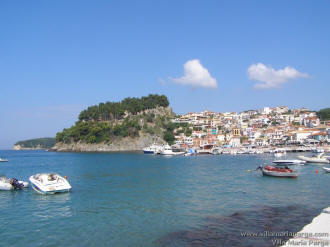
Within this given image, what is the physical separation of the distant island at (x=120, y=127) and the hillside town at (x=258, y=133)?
10.6 metres

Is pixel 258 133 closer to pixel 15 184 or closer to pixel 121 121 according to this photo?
pixel 121 121

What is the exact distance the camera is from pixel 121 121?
155125 millimetres

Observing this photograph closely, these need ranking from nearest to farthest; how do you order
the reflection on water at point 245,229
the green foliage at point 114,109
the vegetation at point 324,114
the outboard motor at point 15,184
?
the reflection on water at point 245,229
the outboard motor at point 15,184
the vegetation at point 324,114
the green foliage at point 114,109

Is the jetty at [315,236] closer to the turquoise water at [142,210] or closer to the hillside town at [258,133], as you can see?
the turquoise water at [142,210]

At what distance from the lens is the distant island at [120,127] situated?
140 metres

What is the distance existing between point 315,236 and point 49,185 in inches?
927

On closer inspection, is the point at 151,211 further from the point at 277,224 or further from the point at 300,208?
the point at 300,208

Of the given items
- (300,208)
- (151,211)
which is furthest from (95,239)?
(300,208)

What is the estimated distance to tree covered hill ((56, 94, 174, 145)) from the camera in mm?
141375

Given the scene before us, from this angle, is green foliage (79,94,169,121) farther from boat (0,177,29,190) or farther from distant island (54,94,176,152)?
boat (0,177,29,190)

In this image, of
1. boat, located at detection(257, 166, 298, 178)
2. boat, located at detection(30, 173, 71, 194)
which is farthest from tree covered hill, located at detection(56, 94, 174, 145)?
boat, located at detection(30, 173, 71, 194)

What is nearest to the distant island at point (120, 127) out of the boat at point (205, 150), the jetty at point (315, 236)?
the boat at point (205, 150)

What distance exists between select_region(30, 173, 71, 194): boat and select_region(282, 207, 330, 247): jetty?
22.2 meters

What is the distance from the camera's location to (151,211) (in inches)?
881
